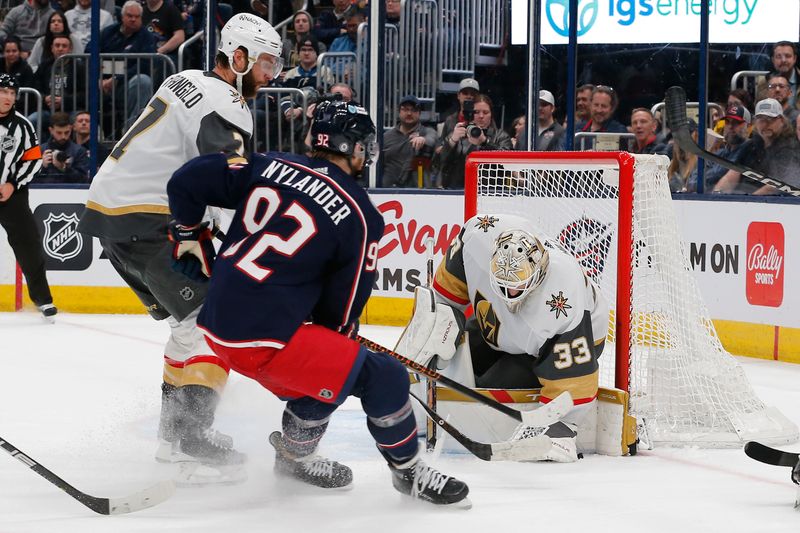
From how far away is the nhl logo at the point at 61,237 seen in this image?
6527mm

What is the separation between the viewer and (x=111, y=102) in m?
7.45

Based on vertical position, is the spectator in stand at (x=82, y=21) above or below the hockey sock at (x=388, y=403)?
above

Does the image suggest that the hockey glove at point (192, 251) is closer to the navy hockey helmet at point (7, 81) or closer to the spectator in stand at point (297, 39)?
the navy hockey helmet at point (7, 81)

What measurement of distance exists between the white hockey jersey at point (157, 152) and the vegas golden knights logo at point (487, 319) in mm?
860

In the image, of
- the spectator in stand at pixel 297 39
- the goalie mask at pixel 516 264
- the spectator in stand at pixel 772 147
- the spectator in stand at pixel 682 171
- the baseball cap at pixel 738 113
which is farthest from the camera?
the spectator in stand at pixel 297 39

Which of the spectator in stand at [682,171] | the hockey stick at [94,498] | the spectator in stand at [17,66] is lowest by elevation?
the hockey stick at [94,498]

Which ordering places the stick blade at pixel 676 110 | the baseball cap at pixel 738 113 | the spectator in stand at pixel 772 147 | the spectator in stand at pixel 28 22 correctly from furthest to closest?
the spectator in stand at pixel 28 22 → the baseball cap at pixel 738 113 → the spectator in stand at pixel 772 147 → the stick blade at pixel 676 110

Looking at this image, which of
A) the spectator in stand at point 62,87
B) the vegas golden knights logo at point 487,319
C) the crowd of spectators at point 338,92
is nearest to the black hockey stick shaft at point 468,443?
the vegas golden knights logo at point 487,319

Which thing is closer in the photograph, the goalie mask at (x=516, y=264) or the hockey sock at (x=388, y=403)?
the hockey sock at (x=388, y=403)

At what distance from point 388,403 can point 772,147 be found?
4.40 metres

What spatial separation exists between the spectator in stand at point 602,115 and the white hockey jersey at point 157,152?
14.1 ft

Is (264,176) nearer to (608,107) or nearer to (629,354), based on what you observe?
(629,354)

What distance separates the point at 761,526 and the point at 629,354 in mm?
900

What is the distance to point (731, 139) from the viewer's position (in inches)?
259
